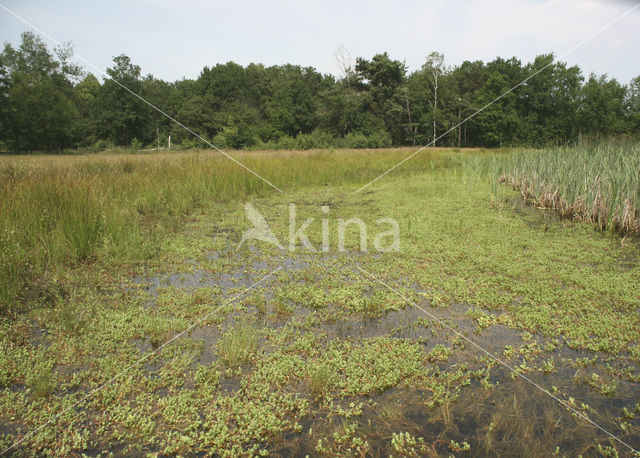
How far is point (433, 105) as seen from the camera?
3591 cm

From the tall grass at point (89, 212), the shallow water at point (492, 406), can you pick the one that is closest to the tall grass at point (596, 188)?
the shallow water at point (492, 406)

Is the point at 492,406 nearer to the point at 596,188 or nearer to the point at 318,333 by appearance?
the point at 318,333

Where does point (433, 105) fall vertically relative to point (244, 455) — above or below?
above

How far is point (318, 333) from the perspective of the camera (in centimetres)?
291

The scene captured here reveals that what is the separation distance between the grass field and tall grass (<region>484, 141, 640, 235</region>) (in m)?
0.04

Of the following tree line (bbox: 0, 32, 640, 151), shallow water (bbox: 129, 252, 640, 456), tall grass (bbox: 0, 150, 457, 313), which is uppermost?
tree line (bbox: 0, 32, 640, 151)

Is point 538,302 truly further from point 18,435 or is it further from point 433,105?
point 433,105

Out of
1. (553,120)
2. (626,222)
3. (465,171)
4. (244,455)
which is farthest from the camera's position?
(553,120)

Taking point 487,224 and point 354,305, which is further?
point 487,224

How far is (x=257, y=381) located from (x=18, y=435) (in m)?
1.21

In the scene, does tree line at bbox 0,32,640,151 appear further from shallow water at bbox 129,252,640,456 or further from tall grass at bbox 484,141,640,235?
shallow water at bbox 129,252,640,456

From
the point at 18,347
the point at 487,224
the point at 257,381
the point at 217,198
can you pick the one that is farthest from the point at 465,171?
the point at 18,347

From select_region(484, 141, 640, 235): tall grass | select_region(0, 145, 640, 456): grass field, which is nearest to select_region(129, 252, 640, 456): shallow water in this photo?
select_region(0, 145, 640, 456): grass field

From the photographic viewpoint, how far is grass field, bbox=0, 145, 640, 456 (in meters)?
1.91
